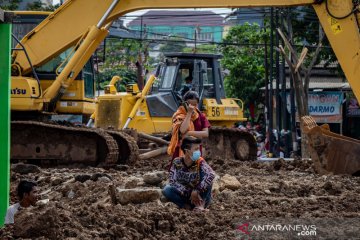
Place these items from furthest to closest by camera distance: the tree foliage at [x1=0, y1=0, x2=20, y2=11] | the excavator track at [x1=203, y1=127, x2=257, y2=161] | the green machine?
the tree foliage at [x1=0, y1=0, x2=20, y2=11], the excavator track at [x1=203, y1=127, x2=257, y2=161], the green machine

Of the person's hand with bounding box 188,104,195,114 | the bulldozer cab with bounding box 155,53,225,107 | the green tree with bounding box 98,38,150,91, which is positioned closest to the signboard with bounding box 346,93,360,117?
the green tree with bounding box 98,38,150,91

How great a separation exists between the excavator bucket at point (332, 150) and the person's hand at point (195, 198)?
20.5 feet

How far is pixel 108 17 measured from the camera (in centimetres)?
1916

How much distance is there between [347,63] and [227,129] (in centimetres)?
623

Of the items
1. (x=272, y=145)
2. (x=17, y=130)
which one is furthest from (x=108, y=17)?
(x=272, y=145)

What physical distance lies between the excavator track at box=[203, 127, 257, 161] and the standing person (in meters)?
11.2

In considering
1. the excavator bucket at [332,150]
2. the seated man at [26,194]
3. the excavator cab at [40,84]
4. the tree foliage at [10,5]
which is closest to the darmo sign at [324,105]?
the tree foliage at [10,5]

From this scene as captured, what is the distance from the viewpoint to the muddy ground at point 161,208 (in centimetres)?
876

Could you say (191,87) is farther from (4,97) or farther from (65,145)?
(4,97)

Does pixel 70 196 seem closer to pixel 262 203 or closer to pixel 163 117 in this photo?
pixel 262 203

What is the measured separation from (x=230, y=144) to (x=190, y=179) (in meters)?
13.1

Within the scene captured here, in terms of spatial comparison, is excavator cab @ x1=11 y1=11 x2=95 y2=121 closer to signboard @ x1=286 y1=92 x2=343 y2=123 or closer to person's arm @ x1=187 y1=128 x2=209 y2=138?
person's arm @ x1=187 y1=128 x2=209 y2=138

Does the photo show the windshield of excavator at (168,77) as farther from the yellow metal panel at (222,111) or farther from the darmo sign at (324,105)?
the darmo sign at (324,105)

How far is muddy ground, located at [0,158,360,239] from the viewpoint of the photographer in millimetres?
8758
